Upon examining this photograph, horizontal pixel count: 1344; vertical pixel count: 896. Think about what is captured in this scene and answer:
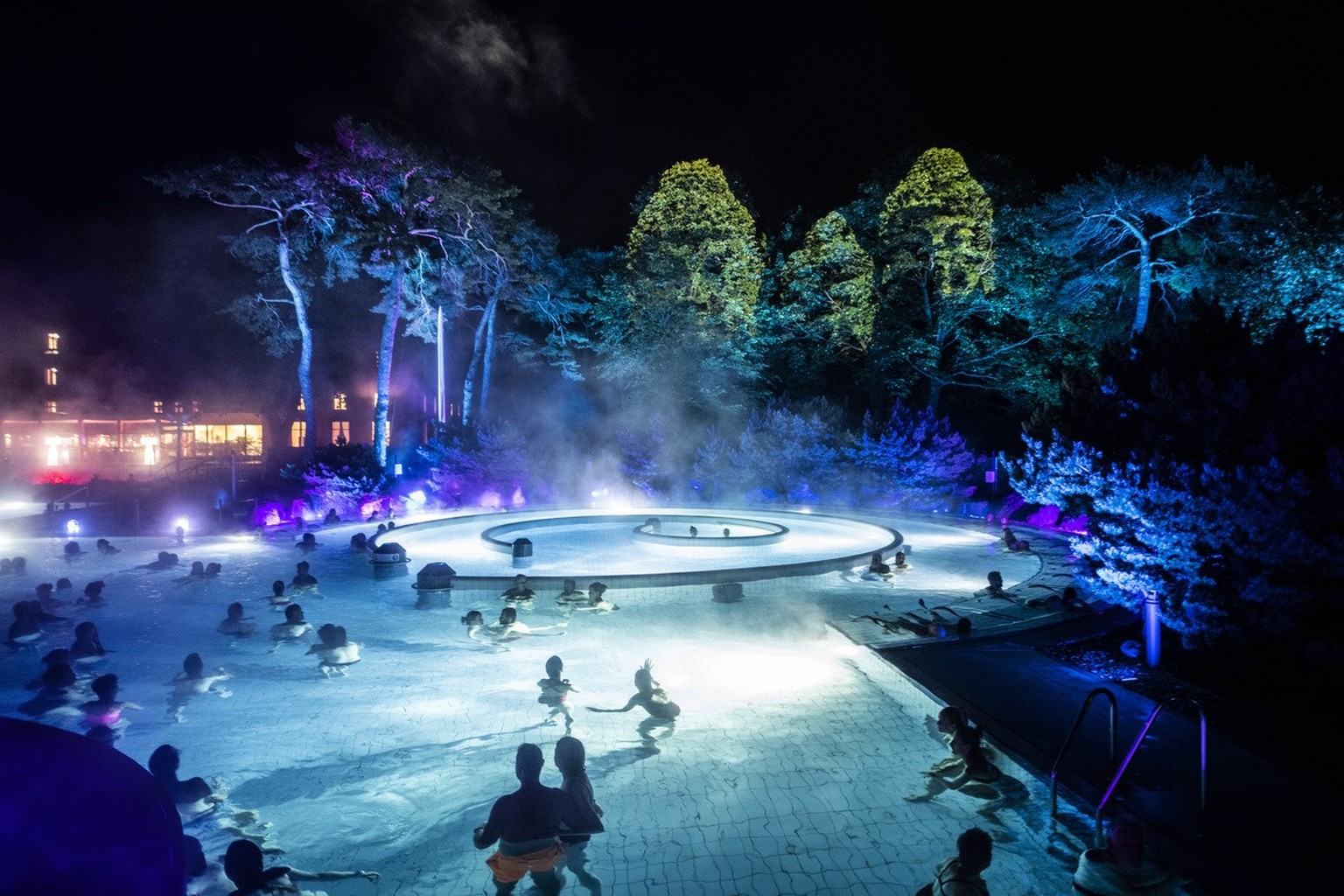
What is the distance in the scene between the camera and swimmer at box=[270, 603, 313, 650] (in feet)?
27.8

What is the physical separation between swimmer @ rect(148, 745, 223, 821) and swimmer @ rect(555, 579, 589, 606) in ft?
18.4

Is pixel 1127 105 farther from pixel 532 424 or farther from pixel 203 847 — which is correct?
pixel 203 847

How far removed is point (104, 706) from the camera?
601 cm

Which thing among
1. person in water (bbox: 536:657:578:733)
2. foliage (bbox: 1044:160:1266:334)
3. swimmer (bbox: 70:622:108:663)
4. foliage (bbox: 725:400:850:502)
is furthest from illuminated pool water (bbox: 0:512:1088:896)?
foliage (bbox: 1044:160:1266:334)

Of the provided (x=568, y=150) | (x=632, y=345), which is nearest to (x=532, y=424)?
(x=632, y=345)

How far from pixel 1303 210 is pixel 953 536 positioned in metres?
10.4

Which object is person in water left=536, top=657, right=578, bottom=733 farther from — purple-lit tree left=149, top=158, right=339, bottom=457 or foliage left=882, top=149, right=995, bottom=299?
foliage left=882, top=149, right=995, bottom=299

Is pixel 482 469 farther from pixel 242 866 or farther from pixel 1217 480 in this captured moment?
pixel 1217 480

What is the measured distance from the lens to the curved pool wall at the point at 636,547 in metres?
11.2

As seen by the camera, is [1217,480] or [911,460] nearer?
[1217,480]

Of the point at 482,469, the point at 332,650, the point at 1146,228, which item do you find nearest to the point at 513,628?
the point at 332,650

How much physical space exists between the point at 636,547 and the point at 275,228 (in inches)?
738

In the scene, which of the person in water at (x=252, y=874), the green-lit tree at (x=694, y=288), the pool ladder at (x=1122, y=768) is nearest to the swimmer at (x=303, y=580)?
the person in water at (x=252, y=874)

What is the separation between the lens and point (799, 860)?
13.1ft
